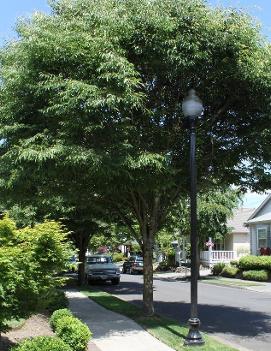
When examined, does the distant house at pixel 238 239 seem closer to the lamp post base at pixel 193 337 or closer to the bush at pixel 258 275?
the bush at pixel 258 275

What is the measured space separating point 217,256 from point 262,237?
7883mm

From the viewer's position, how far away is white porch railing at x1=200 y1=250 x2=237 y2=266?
49.0 meters

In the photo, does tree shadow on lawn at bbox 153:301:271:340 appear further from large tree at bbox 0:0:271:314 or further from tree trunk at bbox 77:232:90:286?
tree trunk at bbox 77:232:90:286

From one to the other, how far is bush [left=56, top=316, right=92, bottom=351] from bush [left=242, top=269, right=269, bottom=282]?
26040 millimetres

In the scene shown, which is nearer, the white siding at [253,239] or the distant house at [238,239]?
the white siding at [253,239]

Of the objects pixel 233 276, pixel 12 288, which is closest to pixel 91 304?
pixel 12 288

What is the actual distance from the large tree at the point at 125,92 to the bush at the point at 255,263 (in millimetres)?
21713

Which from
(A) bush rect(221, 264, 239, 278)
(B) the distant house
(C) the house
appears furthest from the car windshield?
(B) the distant house

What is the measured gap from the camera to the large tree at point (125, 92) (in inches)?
449

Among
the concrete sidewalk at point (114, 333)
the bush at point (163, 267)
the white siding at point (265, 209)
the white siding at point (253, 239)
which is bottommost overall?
the concrete sidewalk at point (114, 333)

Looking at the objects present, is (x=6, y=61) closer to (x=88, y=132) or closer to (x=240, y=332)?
(x=88, y=132)

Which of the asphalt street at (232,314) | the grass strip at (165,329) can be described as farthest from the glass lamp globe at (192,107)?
the asphalt street at (232,314)

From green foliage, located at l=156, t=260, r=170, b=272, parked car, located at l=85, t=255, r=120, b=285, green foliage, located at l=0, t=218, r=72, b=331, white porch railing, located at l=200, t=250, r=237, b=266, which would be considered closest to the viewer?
green foliage, located at l=0, t=218, r=72, b=331

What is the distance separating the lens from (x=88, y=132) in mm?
11766
